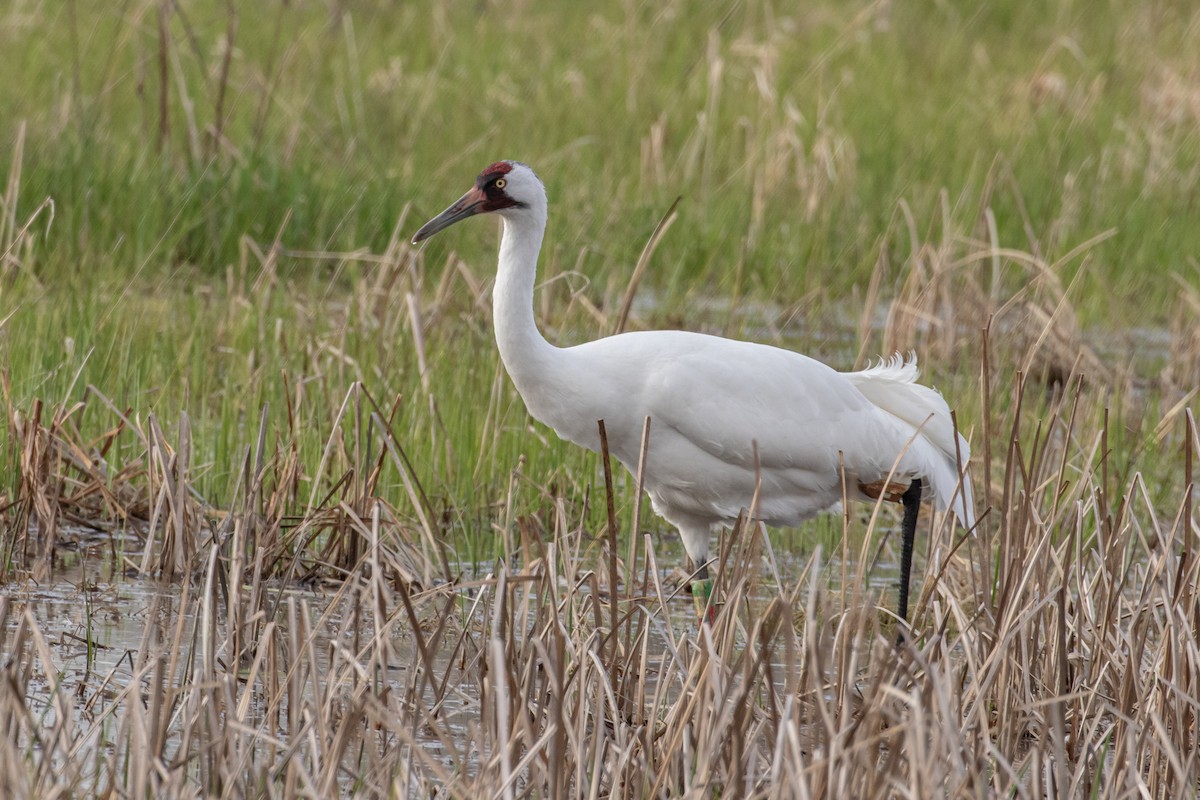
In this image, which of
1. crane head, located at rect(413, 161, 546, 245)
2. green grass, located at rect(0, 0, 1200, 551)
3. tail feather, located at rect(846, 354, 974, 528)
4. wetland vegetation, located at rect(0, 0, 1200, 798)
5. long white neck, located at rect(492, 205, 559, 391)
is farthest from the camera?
green grass, located at rect(0, 0, 1200, 551)

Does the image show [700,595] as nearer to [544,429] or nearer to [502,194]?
[502,194]

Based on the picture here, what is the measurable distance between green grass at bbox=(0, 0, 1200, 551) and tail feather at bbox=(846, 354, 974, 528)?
1.03 metres

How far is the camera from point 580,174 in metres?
9.36

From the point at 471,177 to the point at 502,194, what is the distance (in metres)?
4.78

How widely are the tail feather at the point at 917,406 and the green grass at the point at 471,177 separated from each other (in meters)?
1.03

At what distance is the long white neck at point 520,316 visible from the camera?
4402mm

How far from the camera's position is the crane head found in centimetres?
450

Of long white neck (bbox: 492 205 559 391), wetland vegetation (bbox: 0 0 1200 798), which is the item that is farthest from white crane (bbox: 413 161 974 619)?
wetland vegetation (bbox: 0 0 1200 798)

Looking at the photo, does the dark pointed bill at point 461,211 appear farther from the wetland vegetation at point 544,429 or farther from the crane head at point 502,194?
the wetland vegetation at point 544,429

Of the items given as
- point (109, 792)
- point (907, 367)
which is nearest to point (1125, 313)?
point (907, 367)

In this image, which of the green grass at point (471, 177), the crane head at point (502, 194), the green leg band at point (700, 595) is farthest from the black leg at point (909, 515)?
the crane head at point (502, 194)

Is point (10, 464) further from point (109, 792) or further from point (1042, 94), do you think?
point (1042, 94)

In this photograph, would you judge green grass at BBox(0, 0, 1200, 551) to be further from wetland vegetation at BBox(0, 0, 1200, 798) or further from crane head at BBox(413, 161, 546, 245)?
crane head at BBox(413, 161, 546, 245)

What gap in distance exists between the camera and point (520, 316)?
4402mm
